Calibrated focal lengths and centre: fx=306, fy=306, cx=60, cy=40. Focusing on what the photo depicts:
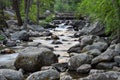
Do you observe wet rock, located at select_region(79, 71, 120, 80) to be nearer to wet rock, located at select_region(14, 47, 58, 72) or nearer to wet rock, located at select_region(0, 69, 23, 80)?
wet rock, located at select_region(0, 69, 23, 80)

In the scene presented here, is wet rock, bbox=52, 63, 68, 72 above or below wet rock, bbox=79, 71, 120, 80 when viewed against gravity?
below

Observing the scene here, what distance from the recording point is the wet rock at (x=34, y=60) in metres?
13.3

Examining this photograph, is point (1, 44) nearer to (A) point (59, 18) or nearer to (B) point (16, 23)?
(B) point (16, 23)

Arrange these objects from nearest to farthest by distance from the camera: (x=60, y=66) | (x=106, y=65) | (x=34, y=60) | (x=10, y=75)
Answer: (x=10, y=75) < (x=106, y=65) < (x=34, y=60) < (x=60, y=66)

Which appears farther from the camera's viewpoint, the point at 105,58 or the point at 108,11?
the point at 108,11

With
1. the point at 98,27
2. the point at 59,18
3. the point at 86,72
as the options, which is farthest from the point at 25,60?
the point at 59,18

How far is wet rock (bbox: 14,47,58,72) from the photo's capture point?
43.6ft

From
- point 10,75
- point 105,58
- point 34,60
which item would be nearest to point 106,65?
point 105,58

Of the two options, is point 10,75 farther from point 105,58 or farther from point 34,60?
point 105,58

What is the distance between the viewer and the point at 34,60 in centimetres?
1332

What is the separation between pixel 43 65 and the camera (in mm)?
13578

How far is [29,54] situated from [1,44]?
817 cm

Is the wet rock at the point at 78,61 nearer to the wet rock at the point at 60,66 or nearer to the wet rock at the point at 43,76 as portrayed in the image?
the wet rock at the point at 60,66

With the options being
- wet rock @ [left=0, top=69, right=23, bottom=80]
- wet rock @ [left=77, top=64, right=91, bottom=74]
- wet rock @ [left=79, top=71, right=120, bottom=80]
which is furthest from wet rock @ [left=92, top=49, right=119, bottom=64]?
wet rock @ [left=0, top=69, right=23, bottom=80]
